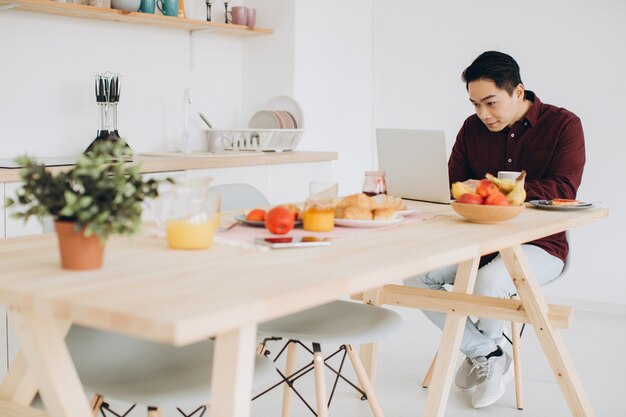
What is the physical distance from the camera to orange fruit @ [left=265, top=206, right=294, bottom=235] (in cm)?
200

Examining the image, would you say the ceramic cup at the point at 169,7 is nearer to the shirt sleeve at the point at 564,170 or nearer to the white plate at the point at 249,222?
the shirt sleeve at the point at 564,170

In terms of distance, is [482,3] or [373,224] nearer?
[373,224]

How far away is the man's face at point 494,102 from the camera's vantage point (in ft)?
10.5

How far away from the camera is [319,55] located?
4.83m

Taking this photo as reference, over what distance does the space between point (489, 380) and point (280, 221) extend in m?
1.46

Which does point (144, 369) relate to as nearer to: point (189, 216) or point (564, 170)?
point (189, 216)

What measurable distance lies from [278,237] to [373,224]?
1.05 ft

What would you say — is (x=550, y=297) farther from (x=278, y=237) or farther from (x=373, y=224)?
(x=278, y=237)

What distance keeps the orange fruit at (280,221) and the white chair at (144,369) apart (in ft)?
0.98

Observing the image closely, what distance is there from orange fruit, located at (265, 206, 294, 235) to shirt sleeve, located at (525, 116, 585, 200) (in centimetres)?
132

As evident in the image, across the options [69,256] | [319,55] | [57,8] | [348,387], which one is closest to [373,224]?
[69,256]

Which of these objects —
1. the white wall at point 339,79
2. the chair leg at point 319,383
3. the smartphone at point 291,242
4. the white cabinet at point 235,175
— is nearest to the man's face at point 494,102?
the white cabinet at point 235,175

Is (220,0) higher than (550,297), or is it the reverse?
(220,0)

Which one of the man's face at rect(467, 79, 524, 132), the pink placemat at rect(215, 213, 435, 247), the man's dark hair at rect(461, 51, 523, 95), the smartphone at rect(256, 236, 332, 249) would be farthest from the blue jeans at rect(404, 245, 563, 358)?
the smartphone at rect(256, 236, 332, 249)
